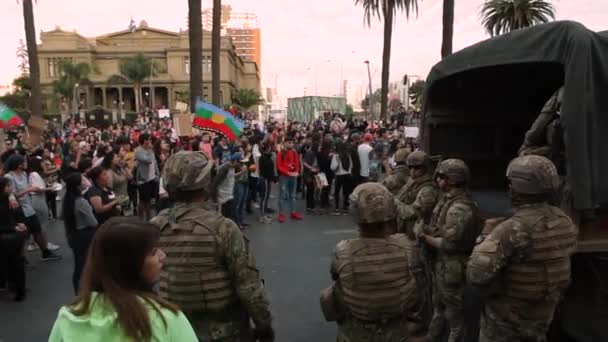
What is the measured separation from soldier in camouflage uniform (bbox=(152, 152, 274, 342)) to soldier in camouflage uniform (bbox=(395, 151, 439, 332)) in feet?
6.59

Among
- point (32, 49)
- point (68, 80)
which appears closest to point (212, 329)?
point (32, 49)

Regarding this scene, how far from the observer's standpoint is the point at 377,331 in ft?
8.71

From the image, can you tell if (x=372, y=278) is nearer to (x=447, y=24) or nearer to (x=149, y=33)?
(x=447, y=24)

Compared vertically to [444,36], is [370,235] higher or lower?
lower

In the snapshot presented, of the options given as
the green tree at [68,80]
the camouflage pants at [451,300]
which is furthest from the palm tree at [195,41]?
the green tree at [68,80]

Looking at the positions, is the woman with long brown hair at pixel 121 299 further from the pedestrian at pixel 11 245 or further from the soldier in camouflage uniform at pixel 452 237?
the pedestrian at pixel 11 245

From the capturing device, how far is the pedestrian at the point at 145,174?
347 inches

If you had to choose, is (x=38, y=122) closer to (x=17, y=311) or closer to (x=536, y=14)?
(x=17, y=311)

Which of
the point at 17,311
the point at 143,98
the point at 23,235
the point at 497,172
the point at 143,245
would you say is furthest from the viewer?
the point at 143,98

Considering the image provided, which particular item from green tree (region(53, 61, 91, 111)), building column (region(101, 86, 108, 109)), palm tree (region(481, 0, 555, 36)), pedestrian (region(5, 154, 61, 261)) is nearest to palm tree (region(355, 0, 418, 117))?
palm tree (region(481, 0, 555, 36))

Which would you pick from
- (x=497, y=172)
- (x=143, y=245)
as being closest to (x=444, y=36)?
(x=497, y=172)

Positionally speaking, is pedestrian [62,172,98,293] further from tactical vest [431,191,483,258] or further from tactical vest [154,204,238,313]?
tactical vest [431,191,483,258]

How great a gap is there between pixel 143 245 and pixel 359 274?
1.31m

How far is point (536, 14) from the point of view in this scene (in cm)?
2442
